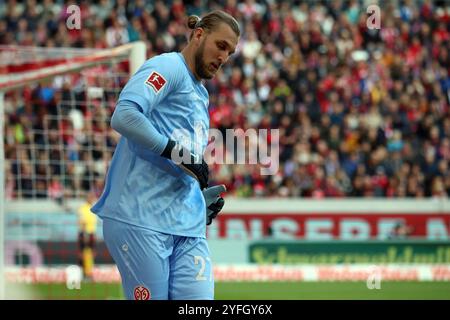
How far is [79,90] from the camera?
13680 mm

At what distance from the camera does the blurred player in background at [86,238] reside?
17328mm

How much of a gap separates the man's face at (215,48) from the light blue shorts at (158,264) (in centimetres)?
91

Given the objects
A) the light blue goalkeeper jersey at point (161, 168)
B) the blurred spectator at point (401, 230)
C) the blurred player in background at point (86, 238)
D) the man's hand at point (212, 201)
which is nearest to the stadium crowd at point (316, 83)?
the blurred player in background at point (86, 238)

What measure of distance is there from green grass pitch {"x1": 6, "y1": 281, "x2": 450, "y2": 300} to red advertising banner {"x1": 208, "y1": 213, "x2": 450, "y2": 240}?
5.39 ft

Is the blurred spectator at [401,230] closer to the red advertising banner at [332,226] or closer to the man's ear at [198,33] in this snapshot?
the red advertising banner at [332,226]

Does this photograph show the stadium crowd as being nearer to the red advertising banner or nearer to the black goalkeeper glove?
the red advertising banner

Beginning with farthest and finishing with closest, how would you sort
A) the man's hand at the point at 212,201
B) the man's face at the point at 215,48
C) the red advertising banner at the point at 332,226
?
the red advertising banner at the point at 332,226 < the man's hand at the point at 212,201 < the man's face at the point at 215,48

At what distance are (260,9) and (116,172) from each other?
20099 mm

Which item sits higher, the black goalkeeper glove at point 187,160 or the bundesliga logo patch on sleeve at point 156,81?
the bundesliga logo patch on sleeve at point 156,81

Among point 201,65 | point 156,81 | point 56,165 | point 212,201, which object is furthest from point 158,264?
point 56,165

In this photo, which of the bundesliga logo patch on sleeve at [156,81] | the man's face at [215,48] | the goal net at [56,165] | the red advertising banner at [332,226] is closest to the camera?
the bundesliga logo patch on sleeve at [156,81]

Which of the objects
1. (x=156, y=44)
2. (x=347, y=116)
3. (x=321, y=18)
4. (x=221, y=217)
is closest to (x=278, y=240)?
(x=221, y=217)
